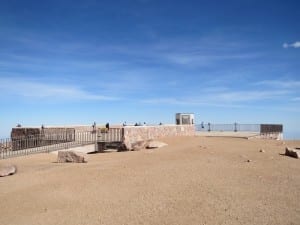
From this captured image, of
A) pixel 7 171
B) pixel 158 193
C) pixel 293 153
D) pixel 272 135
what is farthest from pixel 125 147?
pixel 272 135

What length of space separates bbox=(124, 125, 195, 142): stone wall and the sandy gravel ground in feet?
34.6

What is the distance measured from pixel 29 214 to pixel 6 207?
1.12 meters

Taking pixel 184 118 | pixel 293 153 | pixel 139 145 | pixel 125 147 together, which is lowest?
pixel 293 153

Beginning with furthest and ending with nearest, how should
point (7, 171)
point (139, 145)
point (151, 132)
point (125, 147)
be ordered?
point (151, 132)
point (125, 147)
point (139, 145)
point (7, 171)

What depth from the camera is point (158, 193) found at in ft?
37.5

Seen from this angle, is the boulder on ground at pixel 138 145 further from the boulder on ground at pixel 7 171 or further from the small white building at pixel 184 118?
the small white building at pixel 184 118

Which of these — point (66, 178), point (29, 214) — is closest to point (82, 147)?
point (66, 178)

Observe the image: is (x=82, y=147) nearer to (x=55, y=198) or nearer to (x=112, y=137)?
(x=112, y=137)

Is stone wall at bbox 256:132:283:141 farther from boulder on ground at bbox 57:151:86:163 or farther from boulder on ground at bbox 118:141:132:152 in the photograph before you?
boulder on ground at bbox 57:151:86:163

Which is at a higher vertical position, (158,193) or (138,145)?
(138,145)

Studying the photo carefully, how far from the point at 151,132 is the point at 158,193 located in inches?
733

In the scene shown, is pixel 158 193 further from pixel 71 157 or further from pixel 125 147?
pixel 125 147

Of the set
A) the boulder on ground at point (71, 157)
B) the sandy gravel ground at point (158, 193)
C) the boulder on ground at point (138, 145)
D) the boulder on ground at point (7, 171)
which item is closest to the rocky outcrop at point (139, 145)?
the boulder on ground at point (138, 145)

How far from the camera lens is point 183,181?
12.9m
